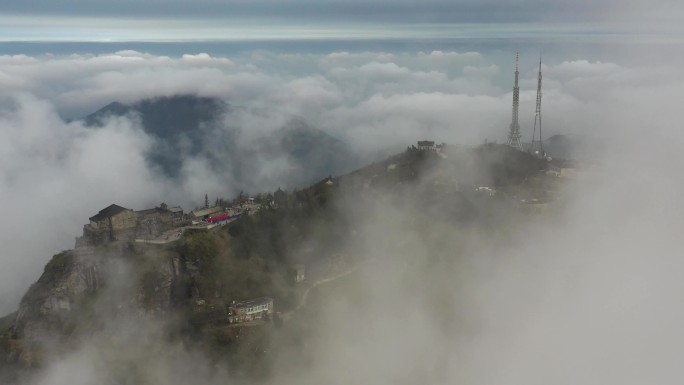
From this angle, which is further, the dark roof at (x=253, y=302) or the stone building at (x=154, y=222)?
the stone building at (x=154, y=222)

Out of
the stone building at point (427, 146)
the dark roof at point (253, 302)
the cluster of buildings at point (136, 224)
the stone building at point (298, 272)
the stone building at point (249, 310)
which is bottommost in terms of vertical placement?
the stone building at point (249, 310)

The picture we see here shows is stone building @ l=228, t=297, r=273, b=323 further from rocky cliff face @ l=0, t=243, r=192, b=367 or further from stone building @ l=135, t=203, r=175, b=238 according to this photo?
stone building @ l=135, t=203, r=175, b=238

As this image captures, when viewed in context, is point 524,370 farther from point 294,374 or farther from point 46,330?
point 46,330

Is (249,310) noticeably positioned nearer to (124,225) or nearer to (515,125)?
(124,225)

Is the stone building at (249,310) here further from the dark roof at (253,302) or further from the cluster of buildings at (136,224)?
the cluster of buildings at (136,224)

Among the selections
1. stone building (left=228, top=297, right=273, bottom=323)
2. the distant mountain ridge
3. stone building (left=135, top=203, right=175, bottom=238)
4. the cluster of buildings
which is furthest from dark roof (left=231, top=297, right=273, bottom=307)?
the distant mountain ridge

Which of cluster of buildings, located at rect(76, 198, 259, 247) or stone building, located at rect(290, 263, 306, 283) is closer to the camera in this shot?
stone building, located at rect(290, 263, 306, 283)

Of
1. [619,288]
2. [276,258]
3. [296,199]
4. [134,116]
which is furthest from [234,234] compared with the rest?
[134,116]

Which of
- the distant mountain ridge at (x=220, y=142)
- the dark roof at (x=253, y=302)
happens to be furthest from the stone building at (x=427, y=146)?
the distant mountain ridge at (x=220, y=142)
